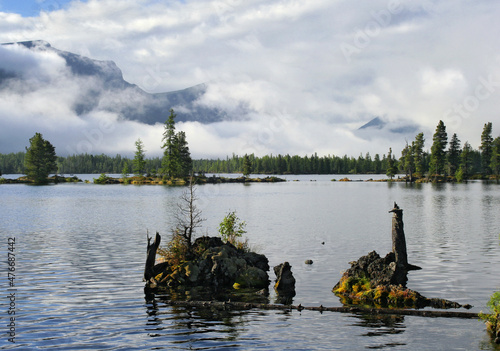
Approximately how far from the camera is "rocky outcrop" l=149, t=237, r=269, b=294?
2747cm

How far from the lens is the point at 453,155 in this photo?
186 metres

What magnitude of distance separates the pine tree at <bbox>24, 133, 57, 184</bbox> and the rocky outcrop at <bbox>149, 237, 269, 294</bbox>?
484 feet

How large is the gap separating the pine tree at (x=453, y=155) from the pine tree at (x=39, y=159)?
16384cm

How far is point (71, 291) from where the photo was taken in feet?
83.2


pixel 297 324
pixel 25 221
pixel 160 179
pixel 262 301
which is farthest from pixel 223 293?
pixel 160 179

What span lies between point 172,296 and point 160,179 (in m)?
143

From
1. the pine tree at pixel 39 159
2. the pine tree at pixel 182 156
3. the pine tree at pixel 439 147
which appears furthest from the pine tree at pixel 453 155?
the pine tree at pixel 39 159

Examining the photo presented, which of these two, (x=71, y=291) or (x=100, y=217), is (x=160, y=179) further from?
(x=71, y=291)

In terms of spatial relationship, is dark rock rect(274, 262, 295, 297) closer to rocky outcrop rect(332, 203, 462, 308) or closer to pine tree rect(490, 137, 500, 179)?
rocky outcrop rect(332, 203, 462, 308)

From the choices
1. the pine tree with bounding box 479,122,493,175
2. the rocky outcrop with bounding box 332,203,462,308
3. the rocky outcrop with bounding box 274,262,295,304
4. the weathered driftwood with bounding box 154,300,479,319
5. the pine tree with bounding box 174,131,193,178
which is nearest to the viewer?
the weathered driftwood with bounding box 154,300,479,319

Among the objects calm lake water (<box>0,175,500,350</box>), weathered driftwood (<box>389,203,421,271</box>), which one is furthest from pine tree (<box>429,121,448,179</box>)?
weathered driftwood (<box>389,203,421,271</box>)

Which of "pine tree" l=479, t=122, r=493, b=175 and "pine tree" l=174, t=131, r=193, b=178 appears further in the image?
"pine tree" l=479, t=122, r=493, b=175

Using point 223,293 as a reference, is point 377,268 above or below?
above

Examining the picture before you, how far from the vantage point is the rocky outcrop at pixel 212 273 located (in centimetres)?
2747
